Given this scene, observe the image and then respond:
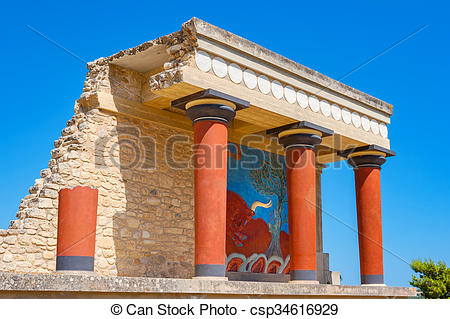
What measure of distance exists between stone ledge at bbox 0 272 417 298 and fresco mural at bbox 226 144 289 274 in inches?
105

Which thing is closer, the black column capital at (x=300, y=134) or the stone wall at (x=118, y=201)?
the stone wall at (x=118, y=201)

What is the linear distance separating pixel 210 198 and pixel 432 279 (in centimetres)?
1079

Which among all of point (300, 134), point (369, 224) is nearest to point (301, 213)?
point (300, 134)

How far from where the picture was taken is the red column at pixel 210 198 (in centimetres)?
769

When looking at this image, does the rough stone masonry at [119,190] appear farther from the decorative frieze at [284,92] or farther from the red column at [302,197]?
the red column at [302,197]

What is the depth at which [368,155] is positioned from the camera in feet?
38.9

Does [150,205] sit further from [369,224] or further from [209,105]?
[369,224]

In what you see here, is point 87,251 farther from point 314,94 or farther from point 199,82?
point 314,94

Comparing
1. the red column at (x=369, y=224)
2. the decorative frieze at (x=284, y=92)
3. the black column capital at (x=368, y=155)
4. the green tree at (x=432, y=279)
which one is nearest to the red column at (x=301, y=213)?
the decorative frieze at (x=284, y=92)

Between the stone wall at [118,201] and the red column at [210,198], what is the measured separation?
1569mm

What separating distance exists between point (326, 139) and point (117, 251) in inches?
206

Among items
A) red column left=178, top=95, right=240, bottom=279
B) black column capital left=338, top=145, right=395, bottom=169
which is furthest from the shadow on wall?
black column capital left=338, top=145, right=395, bottom=169

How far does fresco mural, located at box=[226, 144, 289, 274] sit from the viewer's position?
10953 millimetres
